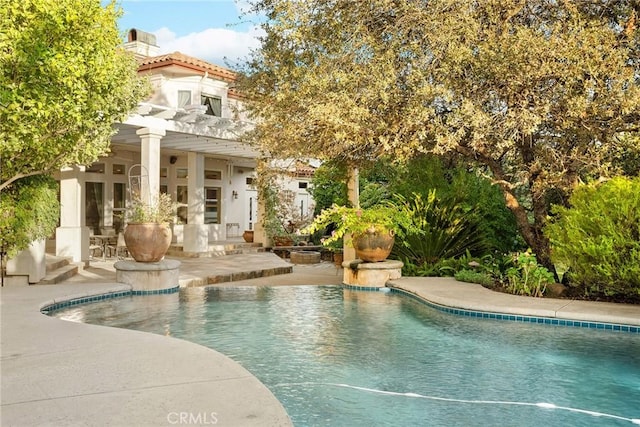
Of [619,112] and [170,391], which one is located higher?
[619,112]

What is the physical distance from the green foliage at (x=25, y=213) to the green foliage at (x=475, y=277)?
320 inches

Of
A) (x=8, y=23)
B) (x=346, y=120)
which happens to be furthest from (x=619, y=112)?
(x=8, y=23)

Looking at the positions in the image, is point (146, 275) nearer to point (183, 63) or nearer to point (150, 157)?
point (150, 157)

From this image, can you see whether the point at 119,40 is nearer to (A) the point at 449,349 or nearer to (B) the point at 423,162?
(A) the point at 449,349

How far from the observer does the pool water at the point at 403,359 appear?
489 centimetres

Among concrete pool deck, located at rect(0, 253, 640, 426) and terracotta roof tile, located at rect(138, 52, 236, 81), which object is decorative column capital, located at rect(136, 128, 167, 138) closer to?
terracotta roof tile, located at rect(138, 52, 236, 81)

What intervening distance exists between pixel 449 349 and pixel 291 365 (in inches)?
80.8

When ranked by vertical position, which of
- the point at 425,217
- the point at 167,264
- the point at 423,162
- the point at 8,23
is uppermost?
the point at 8,23

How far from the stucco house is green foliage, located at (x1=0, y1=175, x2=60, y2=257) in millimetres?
967

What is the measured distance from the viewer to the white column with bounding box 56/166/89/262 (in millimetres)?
14508

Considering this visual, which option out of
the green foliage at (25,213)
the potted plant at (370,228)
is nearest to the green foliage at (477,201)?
the potted plant at (370,228)

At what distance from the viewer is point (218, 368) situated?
16.8ft

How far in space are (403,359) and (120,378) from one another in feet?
10.3

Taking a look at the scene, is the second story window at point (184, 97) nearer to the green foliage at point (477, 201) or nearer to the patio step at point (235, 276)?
the patio step at point (235, 276)
